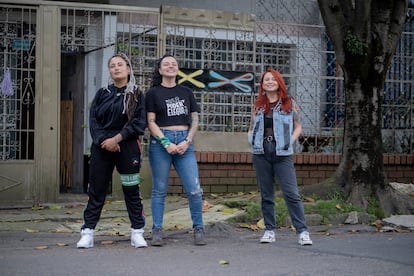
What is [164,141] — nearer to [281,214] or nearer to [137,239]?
[137,239]

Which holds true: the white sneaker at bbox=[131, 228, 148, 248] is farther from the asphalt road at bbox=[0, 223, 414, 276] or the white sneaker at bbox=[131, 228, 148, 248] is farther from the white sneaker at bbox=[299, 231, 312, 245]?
the white sneaker at bbox=[299, 231, 312, 245]

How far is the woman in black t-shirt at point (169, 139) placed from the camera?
23.1ft

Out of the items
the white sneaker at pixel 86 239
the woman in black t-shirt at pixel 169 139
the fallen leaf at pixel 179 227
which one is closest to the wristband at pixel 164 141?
the woman in black t-shirt at pixel 169 139

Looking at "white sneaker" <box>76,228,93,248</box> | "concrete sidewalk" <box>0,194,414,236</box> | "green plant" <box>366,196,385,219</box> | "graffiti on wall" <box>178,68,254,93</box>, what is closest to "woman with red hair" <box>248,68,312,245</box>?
"concrete sidewalk" <box>0,194,414,236</box>

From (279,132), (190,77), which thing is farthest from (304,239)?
(190,77)

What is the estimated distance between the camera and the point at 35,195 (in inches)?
414

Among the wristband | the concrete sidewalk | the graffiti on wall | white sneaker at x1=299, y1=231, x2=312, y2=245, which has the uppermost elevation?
the graffiti on wall

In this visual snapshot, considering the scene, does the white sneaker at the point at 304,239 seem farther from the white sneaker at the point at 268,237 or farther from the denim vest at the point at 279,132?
the denim vest at the point at 279,132

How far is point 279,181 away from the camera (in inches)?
284

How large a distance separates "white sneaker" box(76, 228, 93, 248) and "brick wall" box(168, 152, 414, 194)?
4.25 m

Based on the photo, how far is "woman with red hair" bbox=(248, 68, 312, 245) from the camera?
7090mm

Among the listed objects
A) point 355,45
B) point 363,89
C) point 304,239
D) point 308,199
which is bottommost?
point 304,239

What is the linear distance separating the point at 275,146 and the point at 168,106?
109 cm

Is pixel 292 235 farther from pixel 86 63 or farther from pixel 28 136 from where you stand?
pixel 86 63
